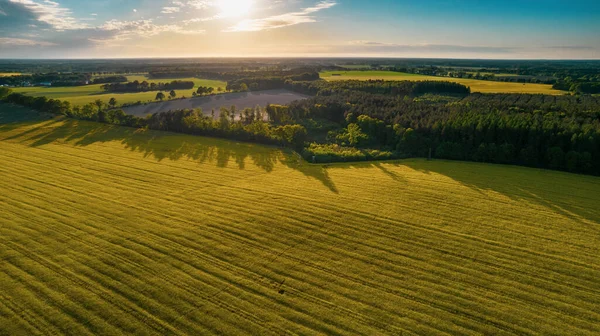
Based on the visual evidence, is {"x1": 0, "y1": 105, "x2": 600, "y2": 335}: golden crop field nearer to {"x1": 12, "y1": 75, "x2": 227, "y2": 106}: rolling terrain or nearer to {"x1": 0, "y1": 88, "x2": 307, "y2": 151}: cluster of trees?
{"x1": 0, "y1": 88, "x2": 307, "y2": 151}: cluster of trees

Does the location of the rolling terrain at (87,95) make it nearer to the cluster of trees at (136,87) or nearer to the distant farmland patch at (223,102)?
the cluster of trees at (136,87)

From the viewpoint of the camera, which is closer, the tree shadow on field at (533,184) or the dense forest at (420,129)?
the tree shadow on field at (533,184)

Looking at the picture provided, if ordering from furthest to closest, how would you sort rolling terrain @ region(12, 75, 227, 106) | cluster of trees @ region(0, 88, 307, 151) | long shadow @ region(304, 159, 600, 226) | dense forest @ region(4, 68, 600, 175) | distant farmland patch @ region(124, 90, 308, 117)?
rolling terrain @ region(12, 75, 227, 106) → distant farmland patch @ region(124, 90, 308, 117) → cluster of trees @ region(0, 88, 307, 151) → dense forest @ region(4, 68, 600, 175) → long shadow @ region(304, 159, 600, 226)

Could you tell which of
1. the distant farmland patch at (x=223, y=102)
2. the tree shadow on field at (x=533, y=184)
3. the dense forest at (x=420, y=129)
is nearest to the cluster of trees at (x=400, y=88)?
the distant farmland patch at (x=223, y=102)

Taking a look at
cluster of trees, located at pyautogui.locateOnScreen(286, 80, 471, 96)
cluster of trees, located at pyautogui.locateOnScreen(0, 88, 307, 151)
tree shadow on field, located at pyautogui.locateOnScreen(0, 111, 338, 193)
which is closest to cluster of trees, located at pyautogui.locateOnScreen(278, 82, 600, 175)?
cluster of trees, located at pyautogui.locateOnScreen(0, 88, 307, 151)

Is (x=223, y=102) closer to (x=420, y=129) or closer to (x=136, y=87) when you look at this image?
(x=136, y=87)
